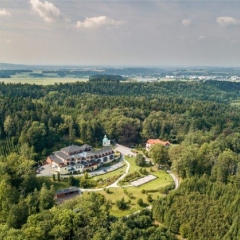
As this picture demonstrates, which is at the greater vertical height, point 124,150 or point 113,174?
point 124,150

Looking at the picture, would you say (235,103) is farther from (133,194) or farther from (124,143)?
(133,194)

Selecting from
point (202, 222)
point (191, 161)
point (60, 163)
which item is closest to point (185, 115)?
point (191, 161)

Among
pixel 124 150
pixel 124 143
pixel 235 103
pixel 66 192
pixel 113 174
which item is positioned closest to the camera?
pixel 66 192

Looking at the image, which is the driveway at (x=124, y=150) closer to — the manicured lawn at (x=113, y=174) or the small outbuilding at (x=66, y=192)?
the manicured lawn at (x=113, y=174)

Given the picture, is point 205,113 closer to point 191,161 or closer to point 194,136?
point 194,136

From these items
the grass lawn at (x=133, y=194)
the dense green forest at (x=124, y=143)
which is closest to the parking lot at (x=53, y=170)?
the dense green forest at (x=124, y=143)

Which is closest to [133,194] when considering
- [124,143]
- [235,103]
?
[124,143]

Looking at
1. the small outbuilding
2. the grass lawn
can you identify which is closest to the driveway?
the grass lawn

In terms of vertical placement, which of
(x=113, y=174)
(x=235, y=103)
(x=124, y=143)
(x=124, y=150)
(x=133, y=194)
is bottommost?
(x=133, y=194)
